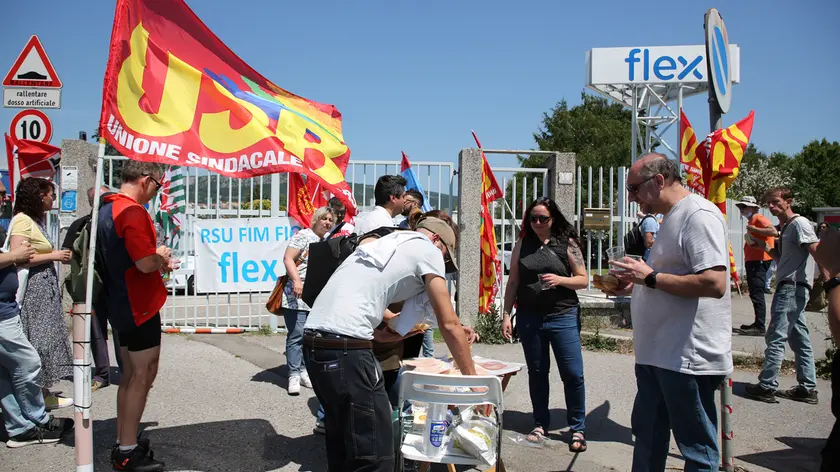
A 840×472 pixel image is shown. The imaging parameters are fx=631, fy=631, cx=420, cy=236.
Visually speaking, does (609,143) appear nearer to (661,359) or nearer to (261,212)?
(261,212)

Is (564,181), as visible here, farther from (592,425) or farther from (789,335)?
(592,425)

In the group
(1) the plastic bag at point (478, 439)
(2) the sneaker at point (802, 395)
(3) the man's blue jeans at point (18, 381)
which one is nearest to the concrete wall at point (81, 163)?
(3) the man's blue jeans at point (18, 381)

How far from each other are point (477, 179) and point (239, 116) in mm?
5032

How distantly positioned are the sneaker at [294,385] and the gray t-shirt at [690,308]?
362 centimetres

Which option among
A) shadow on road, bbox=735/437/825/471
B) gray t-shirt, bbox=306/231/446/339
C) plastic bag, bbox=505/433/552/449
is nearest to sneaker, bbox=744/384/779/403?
shadow on road, bbox=735/437/825/471

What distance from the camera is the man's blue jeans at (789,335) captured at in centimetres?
588

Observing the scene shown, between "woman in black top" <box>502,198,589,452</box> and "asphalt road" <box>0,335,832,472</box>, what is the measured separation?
35cm

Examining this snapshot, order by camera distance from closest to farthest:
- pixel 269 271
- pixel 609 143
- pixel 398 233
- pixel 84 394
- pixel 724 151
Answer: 1. pixel 398 233
2. pixel 84 394
3. pixel 724 151
4. pixel 269 271
5. pixel 609 143

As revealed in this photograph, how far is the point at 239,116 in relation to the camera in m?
4.01

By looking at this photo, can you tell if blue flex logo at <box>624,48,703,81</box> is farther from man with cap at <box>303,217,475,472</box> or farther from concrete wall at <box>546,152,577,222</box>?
man with cap at <box>303,217,475,472</box>

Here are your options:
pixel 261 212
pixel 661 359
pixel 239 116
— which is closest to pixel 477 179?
pixel 261 212

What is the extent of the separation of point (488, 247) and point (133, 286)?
5247 mm

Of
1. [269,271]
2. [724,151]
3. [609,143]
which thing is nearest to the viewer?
[724,151]

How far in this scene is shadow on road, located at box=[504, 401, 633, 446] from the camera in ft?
16.6
